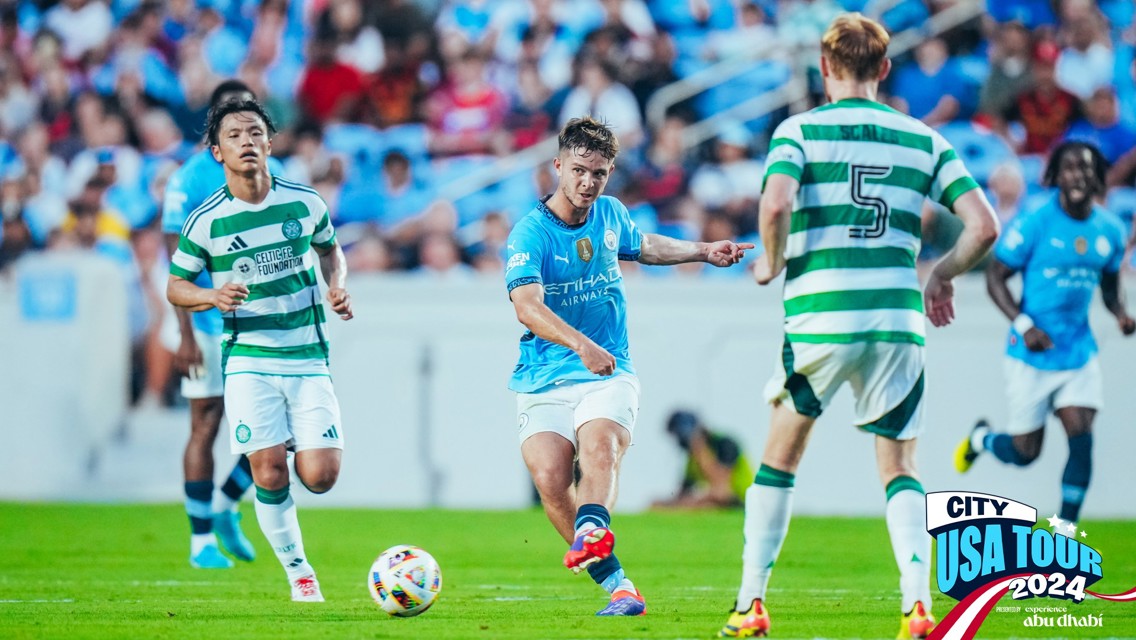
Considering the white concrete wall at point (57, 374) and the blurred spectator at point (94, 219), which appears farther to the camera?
the blurred spectator at point (94, 219)

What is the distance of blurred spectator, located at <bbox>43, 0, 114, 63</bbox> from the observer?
18.6 metres

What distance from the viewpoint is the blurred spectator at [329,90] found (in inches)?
673

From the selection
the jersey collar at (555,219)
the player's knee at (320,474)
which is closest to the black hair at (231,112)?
the jersey collar at (555,219)

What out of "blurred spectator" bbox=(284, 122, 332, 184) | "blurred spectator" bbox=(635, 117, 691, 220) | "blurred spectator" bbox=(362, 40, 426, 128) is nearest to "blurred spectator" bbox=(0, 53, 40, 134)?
"blurred spectator" bbox=(284, 122, 332, 184)

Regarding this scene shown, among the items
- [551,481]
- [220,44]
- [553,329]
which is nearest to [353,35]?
[220,44]

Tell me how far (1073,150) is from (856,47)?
5101 mm

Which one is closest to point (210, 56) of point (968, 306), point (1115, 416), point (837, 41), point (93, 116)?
point (93, 116)

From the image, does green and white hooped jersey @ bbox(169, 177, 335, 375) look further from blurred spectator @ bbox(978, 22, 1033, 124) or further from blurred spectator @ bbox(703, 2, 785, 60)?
blurred spectator @ bbox(703, 2, 785, 60)

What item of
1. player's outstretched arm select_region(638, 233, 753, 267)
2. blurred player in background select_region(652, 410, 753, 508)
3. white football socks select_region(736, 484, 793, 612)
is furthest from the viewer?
blurred player in background select_region(652, 410, 753, 508)

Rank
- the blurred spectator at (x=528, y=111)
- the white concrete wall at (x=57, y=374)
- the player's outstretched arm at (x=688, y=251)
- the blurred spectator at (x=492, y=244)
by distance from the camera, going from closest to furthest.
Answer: the player's outstretched arm at (x=688, y=251) < the white concrete wall at (x=57, y=374) < the blurred spectator at (x=492, y=244) < the blurred spectator at (x=528, y=111)

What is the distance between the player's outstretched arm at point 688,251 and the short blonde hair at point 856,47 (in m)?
1.29

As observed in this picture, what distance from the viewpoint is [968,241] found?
18.0 ft

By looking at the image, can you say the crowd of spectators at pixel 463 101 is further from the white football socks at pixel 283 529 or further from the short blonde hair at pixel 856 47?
the short blonde hair at pixel 856 47

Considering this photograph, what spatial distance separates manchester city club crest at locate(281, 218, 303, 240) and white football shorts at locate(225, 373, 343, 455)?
0.69 meters
